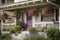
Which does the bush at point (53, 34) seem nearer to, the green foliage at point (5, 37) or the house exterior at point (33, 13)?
the house exterior at point (33, 13)

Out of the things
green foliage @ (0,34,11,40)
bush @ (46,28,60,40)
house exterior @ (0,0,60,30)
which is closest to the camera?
bush @ (46,28,60,40)

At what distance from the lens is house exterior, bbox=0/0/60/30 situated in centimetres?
Result: 1978

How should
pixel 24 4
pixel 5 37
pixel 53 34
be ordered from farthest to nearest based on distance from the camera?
pixel 24 4
pixel 5 37
pixel 53 34

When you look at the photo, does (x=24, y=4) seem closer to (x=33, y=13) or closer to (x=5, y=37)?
(x=33, y=13)

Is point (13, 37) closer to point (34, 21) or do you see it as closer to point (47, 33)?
point (34, 21)

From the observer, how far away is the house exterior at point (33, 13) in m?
19.8

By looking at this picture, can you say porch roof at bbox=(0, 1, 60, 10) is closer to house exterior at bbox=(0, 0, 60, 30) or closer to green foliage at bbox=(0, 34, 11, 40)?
house exterior at bbox=(0, 0, 60, 30)

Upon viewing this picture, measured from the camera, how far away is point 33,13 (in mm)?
21500

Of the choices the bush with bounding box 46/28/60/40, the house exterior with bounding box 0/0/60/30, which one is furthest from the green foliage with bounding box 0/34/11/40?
the bush with bounding box 46/28/60/40

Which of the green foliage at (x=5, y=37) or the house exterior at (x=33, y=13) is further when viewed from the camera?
the green foliage at (x=5, y=37)

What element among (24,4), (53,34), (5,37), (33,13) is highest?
(24,4)

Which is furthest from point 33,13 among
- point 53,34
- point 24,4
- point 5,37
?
point 53,34

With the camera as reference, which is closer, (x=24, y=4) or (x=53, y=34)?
(x=53, y=34)

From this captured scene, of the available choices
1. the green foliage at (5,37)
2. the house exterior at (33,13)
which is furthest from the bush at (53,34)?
the green foliage at (5,37)
